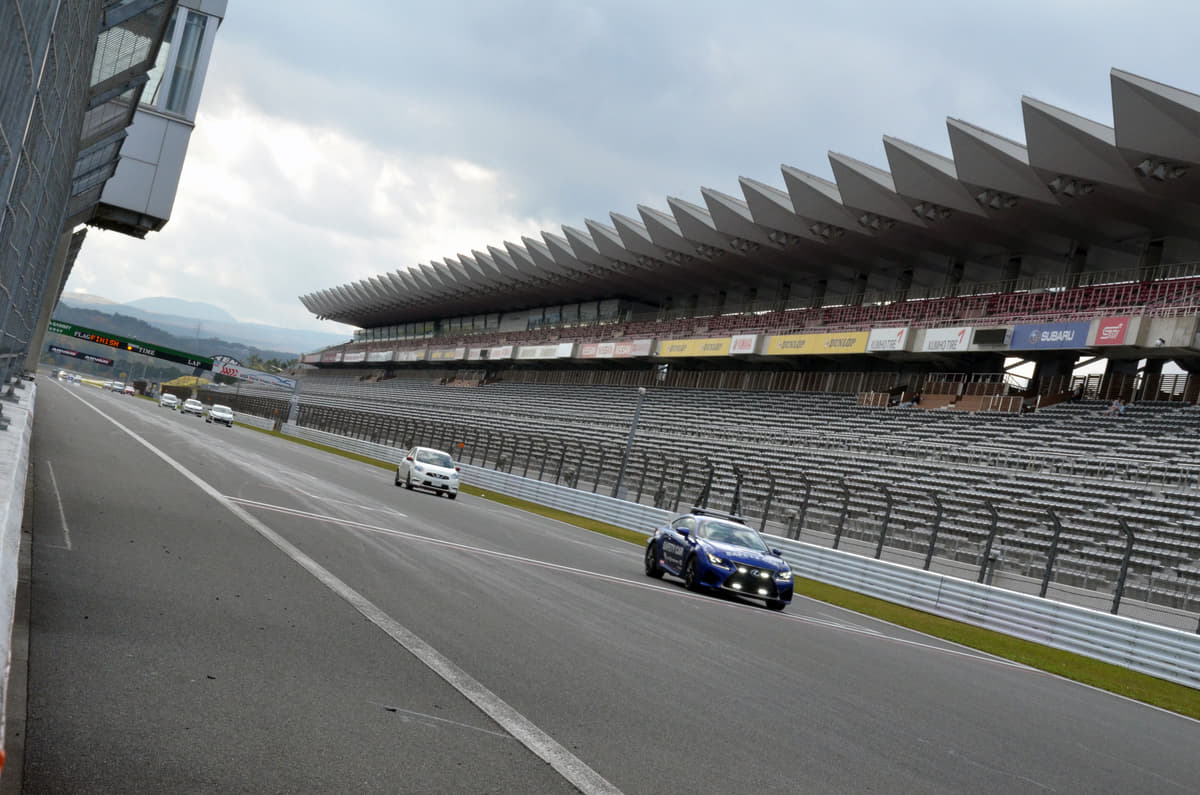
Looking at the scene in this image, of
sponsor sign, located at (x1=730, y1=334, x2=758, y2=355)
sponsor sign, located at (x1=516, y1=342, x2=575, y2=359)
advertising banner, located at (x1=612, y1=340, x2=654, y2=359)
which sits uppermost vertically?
sponsor sign, located at (x1=730, y1=334, x2=758, y2=355)

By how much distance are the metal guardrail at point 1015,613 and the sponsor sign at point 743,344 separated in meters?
19.8

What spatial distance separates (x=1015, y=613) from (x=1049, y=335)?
16.6 m

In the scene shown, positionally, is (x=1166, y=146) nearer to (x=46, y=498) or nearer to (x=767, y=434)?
(x=767, y=434)

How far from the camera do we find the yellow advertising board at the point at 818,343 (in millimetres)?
42469

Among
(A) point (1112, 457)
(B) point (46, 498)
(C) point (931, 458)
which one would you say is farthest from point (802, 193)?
(B) point (46, 498)

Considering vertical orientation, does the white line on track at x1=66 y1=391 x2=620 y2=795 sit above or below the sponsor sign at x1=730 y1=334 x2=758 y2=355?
below

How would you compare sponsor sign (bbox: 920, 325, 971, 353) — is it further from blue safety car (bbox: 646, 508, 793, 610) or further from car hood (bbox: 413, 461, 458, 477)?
blue safety car (bbox: 646, 508, 793, 610)

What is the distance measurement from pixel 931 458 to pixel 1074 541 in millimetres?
9662

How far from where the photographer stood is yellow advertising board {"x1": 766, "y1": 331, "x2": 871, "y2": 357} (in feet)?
139

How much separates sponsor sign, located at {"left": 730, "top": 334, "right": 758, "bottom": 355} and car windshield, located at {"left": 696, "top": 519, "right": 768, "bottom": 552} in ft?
107

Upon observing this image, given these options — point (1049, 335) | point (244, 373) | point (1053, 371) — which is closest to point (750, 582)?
point (1049, 335)

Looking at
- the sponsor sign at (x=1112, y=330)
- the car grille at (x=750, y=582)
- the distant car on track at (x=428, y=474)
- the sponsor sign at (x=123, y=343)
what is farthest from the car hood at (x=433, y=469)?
the sponsor sign at (x=123, y=343)

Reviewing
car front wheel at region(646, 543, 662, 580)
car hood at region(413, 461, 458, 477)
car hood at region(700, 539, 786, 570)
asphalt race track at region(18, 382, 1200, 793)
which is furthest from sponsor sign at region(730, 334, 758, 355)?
asphalt race track at region(18, 382, 1200, 793)

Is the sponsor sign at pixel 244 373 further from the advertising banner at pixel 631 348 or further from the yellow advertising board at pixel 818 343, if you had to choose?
the yellow advertising board at pixel 818 343
